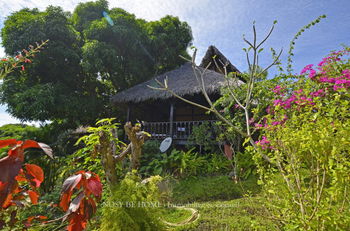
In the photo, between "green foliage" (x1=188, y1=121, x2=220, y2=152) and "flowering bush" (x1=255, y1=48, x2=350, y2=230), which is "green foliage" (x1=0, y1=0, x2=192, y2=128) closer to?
"green foliage" (x1=188, y1=121, x2=220, y2=152)

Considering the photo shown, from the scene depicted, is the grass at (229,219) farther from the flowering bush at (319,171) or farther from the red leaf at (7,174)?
the red leaf at (7,174)

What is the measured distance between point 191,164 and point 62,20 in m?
10.1

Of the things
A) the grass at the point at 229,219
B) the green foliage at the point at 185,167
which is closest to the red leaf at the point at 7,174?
the grass at the point at 229,219

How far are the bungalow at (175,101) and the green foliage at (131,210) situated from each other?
20.0 ft

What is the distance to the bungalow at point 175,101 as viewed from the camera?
834 cm

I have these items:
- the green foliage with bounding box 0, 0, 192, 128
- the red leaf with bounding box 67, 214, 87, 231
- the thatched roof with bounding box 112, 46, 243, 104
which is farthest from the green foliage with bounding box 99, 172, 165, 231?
the green foliage with bounding box 0, 0, 192, 128

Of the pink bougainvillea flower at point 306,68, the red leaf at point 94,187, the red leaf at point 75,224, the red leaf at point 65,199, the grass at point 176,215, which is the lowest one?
the grass at point 176,215

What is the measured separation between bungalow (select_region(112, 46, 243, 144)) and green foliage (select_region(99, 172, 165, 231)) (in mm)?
6083

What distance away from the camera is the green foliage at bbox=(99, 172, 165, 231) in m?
1.46

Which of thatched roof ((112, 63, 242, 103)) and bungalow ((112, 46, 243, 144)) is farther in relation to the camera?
bungalow ((112, 46, 243, 144))

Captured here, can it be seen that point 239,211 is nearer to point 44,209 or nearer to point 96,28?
point 44,209

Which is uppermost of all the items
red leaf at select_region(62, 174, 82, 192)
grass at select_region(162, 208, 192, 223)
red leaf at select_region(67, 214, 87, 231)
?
red leaf at select_region(62, 174, 82, 192)

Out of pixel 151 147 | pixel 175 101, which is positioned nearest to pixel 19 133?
pixel 151 147

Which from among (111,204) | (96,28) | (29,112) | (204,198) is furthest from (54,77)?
(111,204)
